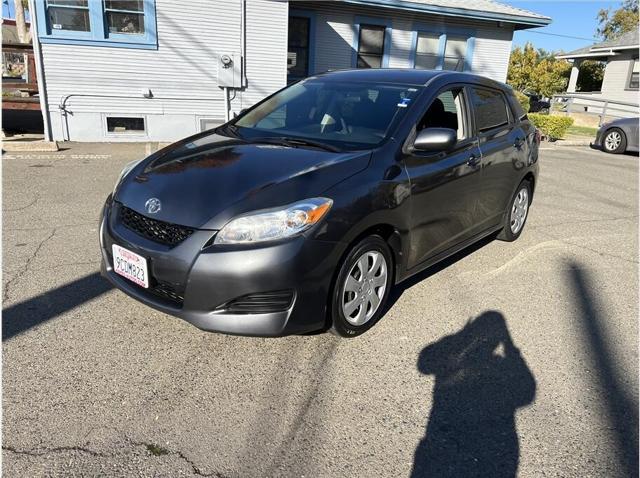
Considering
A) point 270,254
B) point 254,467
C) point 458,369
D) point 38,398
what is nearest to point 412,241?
point 458,369

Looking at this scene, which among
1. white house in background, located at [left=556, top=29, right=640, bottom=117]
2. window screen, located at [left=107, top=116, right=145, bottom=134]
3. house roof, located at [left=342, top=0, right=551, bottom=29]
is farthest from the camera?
white house in background, located at [left=556, top=29, right=640, bottom=117]

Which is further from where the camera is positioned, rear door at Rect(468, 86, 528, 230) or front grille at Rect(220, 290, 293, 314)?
rear door at Rect(468, 86, 528, 230)

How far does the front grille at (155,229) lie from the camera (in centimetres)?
277

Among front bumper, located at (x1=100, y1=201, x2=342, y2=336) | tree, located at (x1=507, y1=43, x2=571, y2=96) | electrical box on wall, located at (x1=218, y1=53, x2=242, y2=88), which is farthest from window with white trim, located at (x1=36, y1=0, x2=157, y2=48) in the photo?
tree, located at (x1=507, y1=43, x2=571, y2=96)

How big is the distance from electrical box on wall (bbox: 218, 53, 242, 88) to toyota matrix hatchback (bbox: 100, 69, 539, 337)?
759cm

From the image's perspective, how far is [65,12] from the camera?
10312mm

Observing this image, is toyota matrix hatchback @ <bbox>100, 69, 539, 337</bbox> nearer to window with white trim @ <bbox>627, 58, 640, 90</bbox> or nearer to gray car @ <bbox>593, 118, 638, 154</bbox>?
gray car @ <bbox>593, 118, 638, 154</bbox>

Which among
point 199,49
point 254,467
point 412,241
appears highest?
point 199,49

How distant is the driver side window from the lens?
3758 mm

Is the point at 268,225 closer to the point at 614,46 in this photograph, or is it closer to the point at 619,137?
the point at 619,137

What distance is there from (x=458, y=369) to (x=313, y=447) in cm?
111

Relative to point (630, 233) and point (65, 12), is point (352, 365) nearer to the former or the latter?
point (630, 233)

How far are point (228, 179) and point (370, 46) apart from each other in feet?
41.0

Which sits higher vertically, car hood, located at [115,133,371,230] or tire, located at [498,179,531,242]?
car hood, located at [115,133,371,230]
